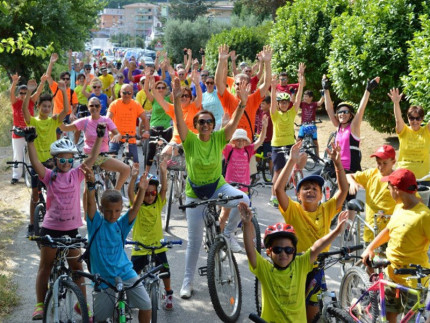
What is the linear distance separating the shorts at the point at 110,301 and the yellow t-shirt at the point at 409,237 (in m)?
2.10

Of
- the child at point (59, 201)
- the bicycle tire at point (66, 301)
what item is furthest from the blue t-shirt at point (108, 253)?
the child at point (59, 201)

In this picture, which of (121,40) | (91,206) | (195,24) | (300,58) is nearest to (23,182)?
(91,206)

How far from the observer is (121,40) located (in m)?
146

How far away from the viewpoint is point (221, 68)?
10.1 metres

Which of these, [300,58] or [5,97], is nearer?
[300,58]

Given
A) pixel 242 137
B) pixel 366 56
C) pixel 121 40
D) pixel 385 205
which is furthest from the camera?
pixel 121 40

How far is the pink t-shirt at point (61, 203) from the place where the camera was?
6.73 meters

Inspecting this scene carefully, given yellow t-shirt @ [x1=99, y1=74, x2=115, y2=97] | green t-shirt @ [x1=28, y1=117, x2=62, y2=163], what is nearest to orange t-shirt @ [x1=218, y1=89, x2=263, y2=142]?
green t-shirt @ [x1=28, y1=117, x2=62, y2=163]

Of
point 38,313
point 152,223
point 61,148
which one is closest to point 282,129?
point 152,223

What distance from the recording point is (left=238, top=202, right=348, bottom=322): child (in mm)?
4871

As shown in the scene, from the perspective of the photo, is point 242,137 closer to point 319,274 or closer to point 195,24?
point 319,274

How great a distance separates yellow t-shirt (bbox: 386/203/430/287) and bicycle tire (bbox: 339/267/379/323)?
293 millimetres

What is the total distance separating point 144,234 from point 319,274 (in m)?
2.10

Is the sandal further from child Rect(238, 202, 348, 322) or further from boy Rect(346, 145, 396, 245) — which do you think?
boy Rect(346, 145, 396, 245)
